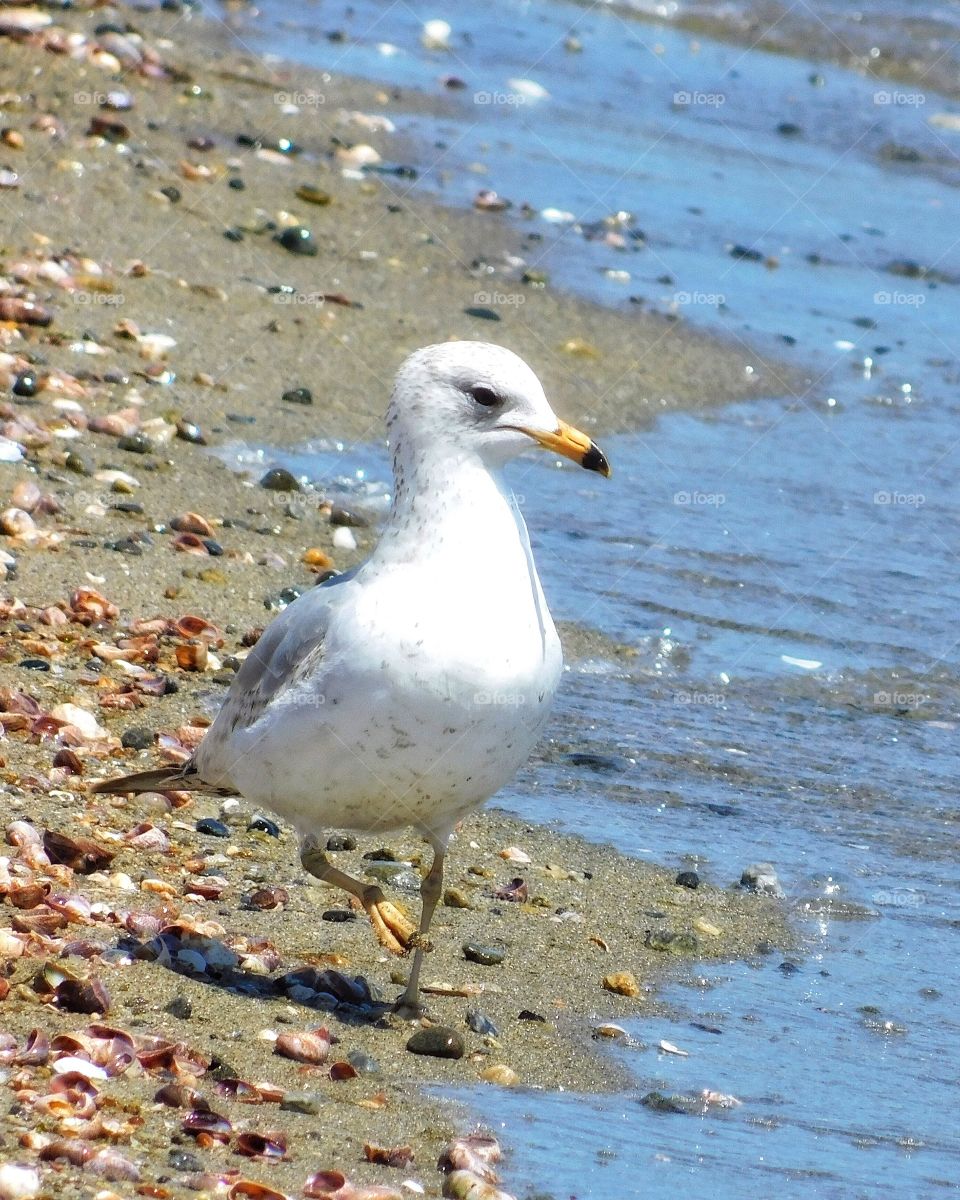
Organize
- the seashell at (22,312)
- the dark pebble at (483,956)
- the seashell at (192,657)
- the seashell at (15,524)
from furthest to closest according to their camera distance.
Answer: the seashell at (22,312) < the seashell at (15,524) < the seashell at (192,657) < the dark pebble at (483,956)

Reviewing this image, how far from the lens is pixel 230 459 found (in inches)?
317

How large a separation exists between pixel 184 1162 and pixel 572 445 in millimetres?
1925

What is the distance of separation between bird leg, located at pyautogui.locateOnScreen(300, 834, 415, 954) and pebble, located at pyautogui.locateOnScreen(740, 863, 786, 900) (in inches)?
45.0

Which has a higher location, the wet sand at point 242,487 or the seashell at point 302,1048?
the wet sand at point 242,487

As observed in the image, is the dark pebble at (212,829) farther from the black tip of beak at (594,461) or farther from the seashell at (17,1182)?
the seashell at (17,1182)

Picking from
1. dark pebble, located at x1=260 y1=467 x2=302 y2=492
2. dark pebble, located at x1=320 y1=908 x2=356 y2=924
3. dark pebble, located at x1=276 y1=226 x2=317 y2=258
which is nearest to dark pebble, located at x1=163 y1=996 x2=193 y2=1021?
dark pebble, located at x1=320 y1=908 x2=356 y2=924

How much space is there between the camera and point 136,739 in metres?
5.61

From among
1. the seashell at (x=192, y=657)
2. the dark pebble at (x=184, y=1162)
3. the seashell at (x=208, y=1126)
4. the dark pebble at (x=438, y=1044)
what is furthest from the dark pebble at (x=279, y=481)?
the dark pebble at (x=184, y=1162)

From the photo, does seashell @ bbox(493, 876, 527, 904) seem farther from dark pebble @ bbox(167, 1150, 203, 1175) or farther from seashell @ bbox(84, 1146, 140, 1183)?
seashell @ bbox(84, 1146, 140, 1183)

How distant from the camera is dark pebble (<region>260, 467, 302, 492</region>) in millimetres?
7840

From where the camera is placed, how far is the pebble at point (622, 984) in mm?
4781

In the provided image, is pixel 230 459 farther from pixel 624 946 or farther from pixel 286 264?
pixel 624 946

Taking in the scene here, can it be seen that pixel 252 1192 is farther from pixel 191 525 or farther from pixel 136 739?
pixel 191 525

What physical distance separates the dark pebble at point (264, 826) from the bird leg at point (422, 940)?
0.76 metres
